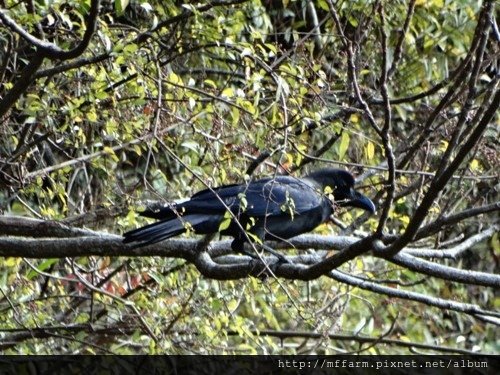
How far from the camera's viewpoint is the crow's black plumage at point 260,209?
4246 mm

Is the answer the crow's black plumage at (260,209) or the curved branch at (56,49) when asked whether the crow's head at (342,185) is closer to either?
the crow's black plumage at (260,209)

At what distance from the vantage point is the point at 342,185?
214 inches

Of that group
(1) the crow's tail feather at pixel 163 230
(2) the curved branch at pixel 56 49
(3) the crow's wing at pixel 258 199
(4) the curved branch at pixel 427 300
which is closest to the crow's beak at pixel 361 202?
(3) the crow's wing at pixel 258 199

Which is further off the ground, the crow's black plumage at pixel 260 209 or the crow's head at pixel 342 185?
the crow's head at pixel 342 185

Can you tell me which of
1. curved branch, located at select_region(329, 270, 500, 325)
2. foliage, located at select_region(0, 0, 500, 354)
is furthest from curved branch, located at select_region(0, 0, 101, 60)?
curved branch, located at select_region(329, 270, 500, 325)

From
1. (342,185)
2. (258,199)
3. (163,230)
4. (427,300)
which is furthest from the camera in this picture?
(342,185)

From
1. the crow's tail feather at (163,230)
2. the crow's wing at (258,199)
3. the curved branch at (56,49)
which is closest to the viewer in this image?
the curved branch at (56,49)

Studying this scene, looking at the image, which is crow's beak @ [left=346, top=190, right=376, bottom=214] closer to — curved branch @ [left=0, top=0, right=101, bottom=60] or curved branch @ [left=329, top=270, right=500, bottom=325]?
curved branch @ [left=329, top=270, right=500, bottom=325]

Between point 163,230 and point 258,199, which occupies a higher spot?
point 258,199

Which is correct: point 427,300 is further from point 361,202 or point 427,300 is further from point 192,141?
point 192,141

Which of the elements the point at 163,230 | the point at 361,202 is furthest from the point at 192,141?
the point at 361,202

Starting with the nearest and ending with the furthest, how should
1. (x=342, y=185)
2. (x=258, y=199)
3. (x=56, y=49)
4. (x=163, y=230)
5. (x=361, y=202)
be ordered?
1. (x=56, y=49)
2. (x=163, y=230)
3. (x=258, y=199)
4. (x=361, y=202)
5. (x=342, y=185)

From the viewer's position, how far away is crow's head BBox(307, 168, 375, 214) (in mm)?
5305

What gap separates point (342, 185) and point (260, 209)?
67 cm
